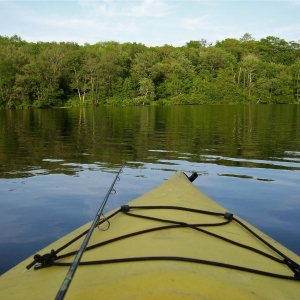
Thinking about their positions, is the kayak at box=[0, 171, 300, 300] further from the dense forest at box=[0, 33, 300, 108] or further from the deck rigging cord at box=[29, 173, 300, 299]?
the dense forest at box=[0, 33, 300, 108]

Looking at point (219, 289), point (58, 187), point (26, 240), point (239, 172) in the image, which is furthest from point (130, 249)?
point (239, 172)

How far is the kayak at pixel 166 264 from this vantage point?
2225mm

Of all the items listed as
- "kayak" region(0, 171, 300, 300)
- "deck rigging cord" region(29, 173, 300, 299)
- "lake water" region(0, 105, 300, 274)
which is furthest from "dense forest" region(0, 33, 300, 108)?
"kayak" region(0, 171, 300, 300)

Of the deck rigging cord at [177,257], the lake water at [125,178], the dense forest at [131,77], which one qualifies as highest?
the dense forest at [131,77]

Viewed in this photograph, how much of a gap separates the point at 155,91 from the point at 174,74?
4.86 meters

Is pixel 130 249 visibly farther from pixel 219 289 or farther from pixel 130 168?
pixel 130 168

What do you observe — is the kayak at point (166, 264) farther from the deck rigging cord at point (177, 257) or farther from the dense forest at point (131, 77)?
the dense forest at point (131, 77)

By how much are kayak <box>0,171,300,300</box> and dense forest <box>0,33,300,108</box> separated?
55.9 metres

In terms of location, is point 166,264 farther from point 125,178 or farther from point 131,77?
point 131,77

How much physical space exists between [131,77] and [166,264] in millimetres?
66816

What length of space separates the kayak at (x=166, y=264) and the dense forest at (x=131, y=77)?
183 feet

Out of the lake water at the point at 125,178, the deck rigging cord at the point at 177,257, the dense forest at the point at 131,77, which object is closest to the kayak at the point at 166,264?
the deck rigging cord at the point at 177,257

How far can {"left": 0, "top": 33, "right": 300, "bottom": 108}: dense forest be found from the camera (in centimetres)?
5725

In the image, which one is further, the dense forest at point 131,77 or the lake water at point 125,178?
the dense forest at point 131,77
